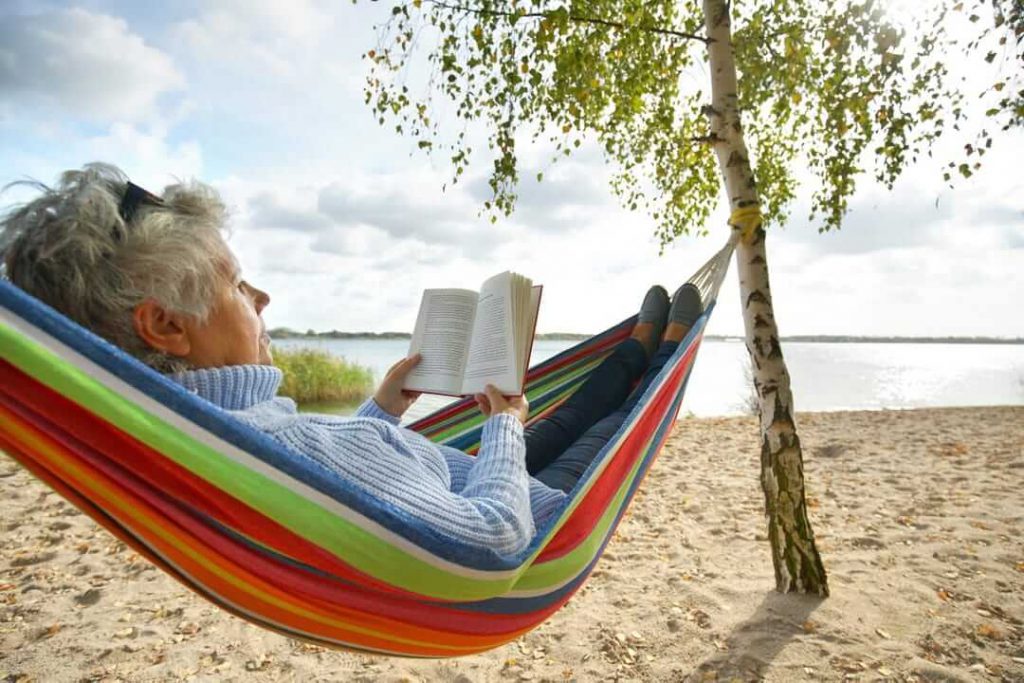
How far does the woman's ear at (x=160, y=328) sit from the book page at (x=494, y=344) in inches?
21.7

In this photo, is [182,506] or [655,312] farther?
[655,312]

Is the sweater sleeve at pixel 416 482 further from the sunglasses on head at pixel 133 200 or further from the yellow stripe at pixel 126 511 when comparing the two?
the sunglasses on head at pixel 133 200

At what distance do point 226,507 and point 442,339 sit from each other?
0.68 metres

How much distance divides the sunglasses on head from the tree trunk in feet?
6.19

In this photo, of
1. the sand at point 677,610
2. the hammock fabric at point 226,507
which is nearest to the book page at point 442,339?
the hammock fabric at point 226,507

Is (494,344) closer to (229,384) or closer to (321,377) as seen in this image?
(229,384)

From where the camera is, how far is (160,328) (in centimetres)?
93

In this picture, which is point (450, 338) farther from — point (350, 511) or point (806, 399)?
point (806, 399)

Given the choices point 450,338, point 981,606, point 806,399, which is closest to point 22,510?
point 450,338

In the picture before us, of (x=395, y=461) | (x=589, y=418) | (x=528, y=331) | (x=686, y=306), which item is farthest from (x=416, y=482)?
(x=686, y=306)

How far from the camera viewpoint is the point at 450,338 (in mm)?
1423

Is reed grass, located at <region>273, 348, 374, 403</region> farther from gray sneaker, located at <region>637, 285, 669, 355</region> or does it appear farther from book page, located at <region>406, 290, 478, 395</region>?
book page, located at <region>406, 290, 478, 395</region>

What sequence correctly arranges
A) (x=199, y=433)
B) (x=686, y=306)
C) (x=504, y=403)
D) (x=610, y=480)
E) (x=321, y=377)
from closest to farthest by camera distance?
1. (x=199, y=433)
2. (x=504, y=403)
3. (x=610, y=480)
4. (x=686, y=306)
5. (x=321, y=377)

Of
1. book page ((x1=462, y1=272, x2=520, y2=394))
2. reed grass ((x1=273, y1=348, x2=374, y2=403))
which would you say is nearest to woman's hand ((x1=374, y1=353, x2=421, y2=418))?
book page ((x1=462, y1=272, x2=520, y2=394))
